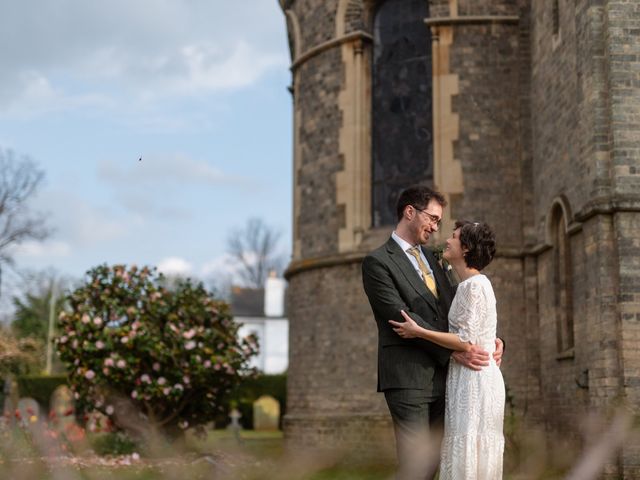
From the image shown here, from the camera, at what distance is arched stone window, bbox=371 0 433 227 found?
16.0 metres

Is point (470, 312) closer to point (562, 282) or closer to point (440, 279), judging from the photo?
point (440, 279)

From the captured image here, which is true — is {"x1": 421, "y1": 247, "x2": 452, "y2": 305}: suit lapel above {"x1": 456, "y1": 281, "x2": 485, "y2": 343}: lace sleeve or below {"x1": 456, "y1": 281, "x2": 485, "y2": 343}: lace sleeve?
above

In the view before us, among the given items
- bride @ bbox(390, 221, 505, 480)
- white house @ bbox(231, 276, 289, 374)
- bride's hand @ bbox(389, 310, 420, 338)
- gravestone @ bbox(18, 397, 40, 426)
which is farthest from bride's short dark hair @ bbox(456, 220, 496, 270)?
white house @ bbox(231, 276, 289, 374)

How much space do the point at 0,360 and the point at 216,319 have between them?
1242 centimetres

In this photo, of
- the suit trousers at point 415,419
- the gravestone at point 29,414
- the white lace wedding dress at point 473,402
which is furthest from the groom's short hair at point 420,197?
the gravestone at point 29,414

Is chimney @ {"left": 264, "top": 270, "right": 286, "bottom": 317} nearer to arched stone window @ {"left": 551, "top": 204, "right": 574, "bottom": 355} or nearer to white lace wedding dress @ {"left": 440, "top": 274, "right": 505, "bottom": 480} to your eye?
arched stone window @ {"left": 551, "top": 204, "right": 574, "bottom": 355}

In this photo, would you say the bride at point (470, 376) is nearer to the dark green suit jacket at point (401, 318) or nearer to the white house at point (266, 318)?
the dark green suit jacket at point (401, 318)

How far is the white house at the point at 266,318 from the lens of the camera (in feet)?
171

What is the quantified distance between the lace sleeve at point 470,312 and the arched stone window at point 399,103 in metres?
11.3

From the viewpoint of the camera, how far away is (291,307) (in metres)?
17.4

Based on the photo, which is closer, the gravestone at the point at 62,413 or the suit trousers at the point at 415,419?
the suit trousers at the point at 415,419

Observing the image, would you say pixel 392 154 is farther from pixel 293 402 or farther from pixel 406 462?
pixel 406 462

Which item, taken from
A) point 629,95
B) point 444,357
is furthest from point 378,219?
point 444,357

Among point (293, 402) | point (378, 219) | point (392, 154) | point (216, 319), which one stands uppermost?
point (392, 154)
